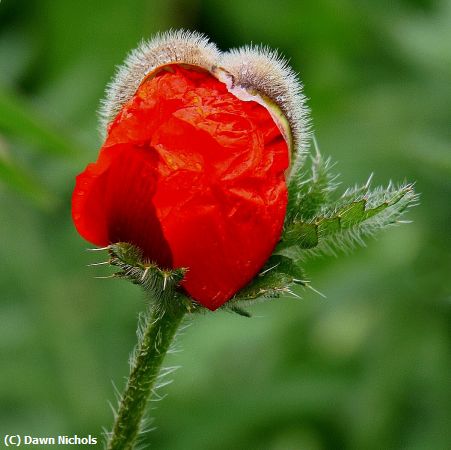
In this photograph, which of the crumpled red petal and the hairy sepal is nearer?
the crumpled red petal

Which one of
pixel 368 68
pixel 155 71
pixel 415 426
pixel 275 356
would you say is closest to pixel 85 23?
pixel 368 68

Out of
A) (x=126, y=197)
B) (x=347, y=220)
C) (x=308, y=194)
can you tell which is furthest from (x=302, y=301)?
(x=126, y=197)

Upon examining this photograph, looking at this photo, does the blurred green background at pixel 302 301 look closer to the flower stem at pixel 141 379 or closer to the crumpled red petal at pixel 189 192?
the crumpled red petal at pixel 189 192

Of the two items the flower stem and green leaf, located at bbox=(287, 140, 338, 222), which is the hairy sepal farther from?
the flower stem

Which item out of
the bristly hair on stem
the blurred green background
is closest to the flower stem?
the bristly hair on stem

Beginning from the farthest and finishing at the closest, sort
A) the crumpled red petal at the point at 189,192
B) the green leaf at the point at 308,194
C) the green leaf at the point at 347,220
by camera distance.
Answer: the green leaf at the point at 308,194 < the green leaf at the point at 347,220 < the crumpled red petal at the point at 189,192

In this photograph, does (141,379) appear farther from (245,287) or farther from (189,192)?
(189,192)

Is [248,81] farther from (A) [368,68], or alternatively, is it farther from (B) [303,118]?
(A) [368,68]

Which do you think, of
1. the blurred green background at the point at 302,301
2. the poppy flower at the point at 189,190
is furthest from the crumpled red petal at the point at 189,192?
the blurred green background at the point at 302,301
